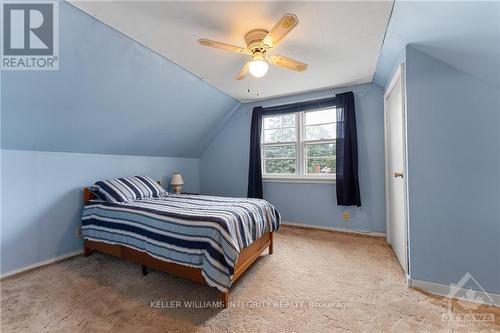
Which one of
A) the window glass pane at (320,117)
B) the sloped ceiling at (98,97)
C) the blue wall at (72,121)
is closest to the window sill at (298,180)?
the window glass pane at (320,117)

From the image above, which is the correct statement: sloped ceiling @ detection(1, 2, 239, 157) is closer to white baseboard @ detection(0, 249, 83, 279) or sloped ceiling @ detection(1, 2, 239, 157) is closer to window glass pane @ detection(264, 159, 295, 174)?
white baseboard @ detection(0, 249, 83, 279)

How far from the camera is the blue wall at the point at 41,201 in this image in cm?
216

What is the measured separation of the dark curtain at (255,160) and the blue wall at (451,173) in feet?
7.79

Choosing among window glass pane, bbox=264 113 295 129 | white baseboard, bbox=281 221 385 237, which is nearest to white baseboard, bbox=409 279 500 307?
white baseboard, bbox=281 221 385 237

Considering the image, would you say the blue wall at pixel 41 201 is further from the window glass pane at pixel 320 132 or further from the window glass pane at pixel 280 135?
the window glass pane at pixel 320 132

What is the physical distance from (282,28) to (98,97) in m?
2.12

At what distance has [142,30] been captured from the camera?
6.23 feet

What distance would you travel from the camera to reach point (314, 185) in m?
3.56

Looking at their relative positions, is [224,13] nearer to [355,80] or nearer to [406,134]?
[406,134]

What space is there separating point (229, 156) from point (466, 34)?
3582 millimetres

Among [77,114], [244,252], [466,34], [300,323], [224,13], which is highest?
[224,13]

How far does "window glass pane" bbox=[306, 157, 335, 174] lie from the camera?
11.6 feet

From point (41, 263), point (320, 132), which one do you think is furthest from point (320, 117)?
point (41, 263)

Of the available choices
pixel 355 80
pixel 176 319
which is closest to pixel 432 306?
pixel 176 319
